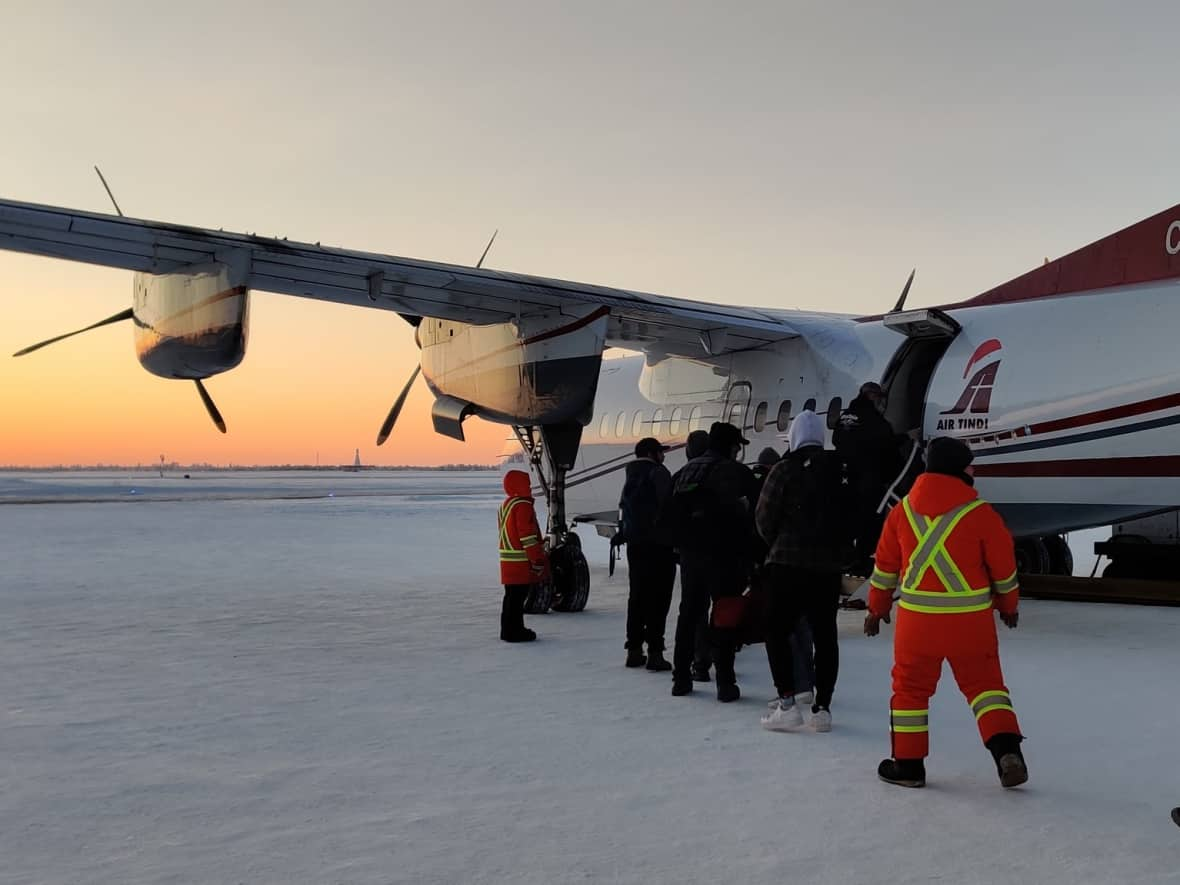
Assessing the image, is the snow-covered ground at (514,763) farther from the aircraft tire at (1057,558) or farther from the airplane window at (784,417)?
the airplane window at (784,417)

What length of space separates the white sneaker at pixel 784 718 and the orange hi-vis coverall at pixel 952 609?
3.58 ft

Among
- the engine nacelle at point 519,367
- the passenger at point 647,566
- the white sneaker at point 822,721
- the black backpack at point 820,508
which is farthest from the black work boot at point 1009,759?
the engine nacelle at point 519,367

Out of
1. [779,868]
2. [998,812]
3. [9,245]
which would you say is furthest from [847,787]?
[9,245]

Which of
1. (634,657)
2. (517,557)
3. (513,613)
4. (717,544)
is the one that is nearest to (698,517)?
(717,544)

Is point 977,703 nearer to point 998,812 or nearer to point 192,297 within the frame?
point 998,812

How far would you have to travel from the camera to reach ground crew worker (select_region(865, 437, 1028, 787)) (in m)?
4.56

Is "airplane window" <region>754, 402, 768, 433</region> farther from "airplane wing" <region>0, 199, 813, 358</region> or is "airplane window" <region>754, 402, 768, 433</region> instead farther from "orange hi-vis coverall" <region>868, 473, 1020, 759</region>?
"orange hi-vis coverall" <region>868, 473, 1020, 759</region>

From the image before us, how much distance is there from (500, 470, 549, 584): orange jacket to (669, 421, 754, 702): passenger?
2.44m

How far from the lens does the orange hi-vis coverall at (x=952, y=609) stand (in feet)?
15.0

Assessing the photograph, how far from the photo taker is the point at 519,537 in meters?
8.92

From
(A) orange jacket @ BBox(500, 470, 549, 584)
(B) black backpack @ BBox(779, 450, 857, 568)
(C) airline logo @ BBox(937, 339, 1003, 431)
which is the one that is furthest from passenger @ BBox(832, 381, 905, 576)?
(A) orange jacket @ BBox(500, 470, 549, 584)

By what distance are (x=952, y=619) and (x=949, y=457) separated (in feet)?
2.46

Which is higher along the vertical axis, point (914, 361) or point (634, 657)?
point (914, 361)

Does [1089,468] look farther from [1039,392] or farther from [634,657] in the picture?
[634,657]
